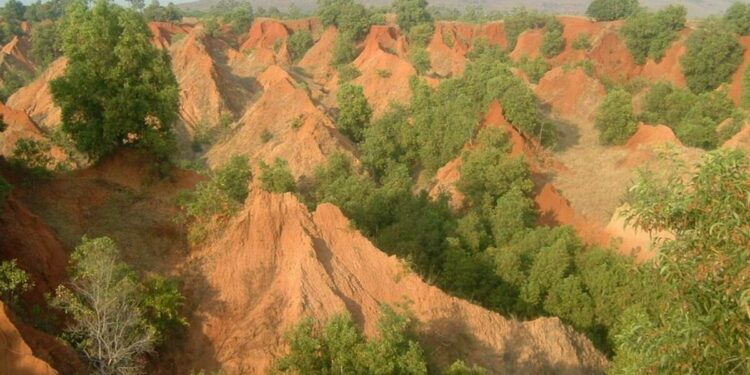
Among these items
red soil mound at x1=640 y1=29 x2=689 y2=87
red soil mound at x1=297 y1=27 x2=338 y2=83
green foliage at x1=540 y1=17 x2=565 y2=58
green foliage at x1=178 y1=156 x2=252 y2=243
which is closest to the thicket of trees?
green foliage at x1=178 y1=156 x2=252 y2=243

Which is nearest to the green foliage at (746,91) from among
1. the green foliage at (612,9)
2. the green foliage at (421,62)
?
the green foliage at (421,62)

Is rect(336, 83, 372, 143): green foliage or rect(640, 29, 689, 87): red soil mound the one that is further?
rect(640, 29, 689, 87): red soil mound

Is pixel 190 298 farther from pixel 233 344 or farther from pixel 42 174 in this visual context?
pixel 42 174

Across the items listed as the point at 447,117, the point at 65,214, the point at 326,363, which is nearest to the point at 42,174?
the point at 65,214

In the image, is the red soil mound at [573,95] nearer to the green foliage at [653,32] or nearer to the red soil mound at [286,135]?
the green foliage at [653,32]

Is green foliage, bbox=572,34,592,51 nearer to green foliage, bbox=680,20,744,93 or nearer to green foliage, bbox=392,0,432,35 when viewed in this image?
green foliage, bbox=680,20,744,93

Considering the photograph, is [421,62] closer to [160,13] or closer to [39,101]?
[39,101]
